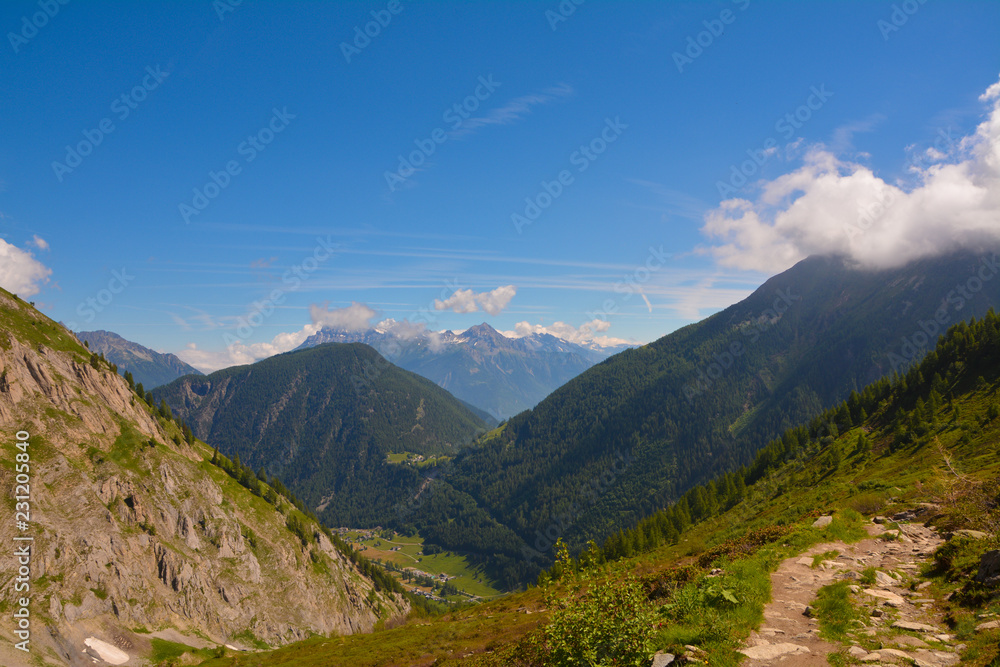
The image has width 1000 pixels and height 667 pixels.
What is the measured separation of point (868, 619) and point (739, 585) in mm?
3843

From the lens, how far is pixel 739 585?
16.5 meters

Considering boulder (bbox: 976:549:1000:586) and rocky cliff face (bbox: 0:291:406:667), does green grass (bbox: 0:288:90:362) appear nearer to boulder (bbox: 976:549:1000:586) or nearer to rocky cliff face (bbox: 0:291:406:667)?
rocky cliff face (bbox: 0:291:406:667)

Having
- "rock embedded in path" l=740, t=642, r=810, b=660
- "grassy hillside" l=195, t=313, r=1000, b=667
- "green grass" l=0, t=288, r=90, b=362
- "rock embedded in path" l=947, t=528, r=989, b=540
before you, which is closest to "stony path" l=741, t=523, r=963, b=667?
"rock embedded in path" l=740, t=642, r=810, b=660

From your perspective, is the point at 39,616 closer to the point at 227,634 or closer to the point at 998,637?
the point at 227,634

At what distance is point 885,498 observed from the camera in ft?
110

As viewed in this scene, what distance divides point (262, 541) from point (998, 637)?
153m

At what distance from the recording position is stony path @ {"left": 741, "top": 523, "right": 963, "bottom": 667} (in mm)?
11891

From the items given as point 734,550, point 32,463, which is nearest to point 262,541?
point 32,463

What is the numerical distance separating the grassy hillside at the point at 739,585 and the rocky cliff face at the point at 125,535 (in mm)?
49397

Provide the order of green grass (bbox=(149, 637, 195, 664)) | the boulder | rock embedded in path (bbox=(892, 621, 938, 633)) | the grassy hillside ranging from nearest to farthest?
the grassy hillside
rock embedded in path (bbox=(892, 621, 938, 633))
the boulder
green grass (bbox=(149, 637, 195, 664))

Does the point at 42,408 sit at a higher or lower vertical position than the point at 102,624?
higher

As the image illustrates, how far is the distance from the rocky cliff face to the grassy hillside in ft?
162

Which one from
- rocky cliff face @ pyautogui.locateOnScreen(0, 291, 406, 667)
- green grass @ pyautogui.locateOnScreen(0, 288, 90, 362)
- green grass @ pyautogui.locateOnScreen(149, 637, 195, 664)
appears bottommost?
green grass @ pyautogui.locateOnScreen(149, 637, 195, 664)

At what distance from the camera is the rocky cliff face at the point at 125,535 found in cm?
7512
